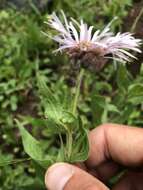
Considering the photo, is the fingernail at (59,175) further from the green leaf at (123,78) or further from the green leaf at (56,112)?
the green leaf at (123,78)

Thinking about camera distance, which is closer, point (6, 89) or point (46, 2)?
point (6, 89)

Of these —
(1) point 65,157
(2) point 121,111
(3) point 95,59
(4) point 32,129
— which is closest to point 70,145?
(1) point 65,157

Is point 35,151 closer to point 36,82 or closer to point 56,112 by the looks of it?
point 56,112

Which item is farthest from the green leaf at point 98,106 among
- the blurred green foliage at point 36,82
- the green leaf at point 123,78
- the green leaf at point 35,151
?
the green leaf at point 35,151

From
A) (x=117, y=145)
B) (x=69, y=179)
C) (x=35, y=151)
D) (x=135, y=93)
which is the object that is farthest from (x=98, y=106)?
(x=69, y=179)

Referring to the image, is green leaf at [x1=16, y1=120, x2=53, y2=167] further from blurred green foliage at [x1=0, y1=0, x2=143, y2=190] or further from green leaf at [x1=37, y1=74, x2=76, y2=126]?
blurred green foliage at [x1=0, y1=0, x2=143, y2=190]

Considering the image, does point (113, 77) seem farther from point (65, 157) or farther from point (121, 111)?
point (65, 157)
